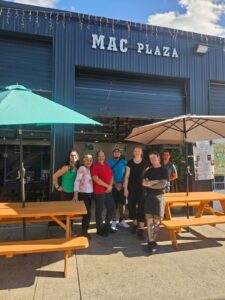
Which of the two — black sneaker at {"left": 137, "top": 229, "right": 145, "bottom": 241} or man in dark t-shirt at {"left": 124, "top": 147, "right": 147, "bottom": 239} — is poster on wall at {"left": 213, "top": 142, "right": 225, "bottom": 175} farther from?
black sneaker at {"left": 137, "top": 229, "right": 145, "bottom": 241}

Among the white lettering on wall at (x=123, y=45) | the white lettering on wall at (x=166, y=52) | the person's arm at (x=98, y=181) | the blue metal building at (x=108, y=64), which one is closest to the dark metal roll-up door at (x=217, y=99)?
the blue metal building at (x=108, y=64)

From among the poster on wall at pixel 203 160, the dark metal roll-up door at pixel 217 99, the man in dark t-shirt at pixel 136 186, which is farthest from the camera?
the dark metal roll-up door at pixel 217 99

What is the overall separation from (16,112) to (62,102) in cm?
323

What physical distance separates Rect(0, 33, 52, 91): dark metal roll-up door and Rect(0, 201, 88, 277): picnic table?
3357 mm

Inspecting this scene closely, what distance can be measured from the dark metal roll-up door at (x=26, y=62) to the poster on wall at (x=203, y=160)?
4309mm

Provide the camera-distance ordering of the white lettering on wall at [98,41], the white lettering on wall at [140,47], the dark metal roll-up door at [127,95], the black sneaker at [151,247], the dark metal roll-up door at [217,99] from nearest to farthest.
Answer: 1. the black sneaker at [151,247]
2. the white lettering on wall at [98,41]
3. the dark metal roll-up door at [127,95]
4. the white lettering on wall at [140,47]
5. the dark metal roll-up door at [217,99]

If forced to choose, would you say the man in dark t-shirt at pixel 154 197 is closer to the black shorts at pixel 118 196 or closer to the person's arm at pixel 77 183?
the person's arm at pixel 77 183

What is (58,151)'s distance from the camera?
7.04m

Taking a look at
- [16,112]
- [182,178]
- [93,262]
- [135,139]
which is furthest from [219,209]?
[16,112]

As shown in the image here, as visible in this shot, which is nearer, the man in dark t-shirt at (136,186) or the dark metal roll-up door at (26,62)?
the man in dark t-shirt at (136,186)

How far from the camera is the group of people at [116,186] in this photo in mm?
5129

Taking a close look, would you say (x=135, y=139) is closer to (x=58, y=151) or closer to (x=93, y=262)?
(x=58, y=151)

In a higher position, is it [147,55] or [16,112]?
[147,55]

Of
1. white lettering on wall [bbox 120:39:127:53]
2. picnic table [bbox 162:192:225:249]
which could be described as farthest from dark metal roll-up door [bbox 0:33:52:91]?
picnic table [bbox 162:192:225:249]
